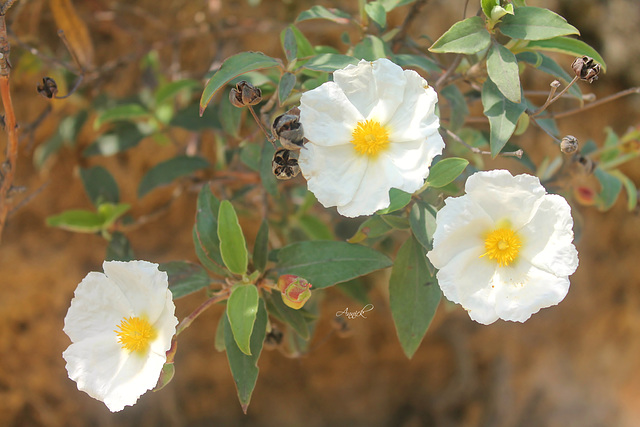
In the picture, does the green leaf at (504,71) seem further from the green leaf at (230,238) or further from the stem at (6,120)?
the stem at (6,120)

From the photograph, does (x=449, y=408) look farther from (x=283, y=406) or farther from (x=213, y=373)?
(x=213, y=373)

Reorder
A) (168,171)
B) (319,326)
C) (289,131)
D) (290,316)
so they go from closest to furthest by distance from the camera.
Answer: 1. (289,131)
2. (290,316)
3. (168,171)
4. (319,326)

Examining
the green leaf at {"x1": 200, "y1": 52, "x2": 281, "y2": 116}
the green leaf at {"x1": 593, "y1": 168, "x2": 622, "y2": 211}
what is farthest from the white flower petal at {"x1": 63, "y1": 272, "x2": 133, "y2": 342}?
the green leaf at {"x1": 593, "y1": 168, "x2": 622, "y2": 211}

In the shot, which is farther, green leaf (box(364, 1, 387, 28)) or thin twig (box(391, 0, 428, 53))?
thin twig (box(391, 0, 428, 53))

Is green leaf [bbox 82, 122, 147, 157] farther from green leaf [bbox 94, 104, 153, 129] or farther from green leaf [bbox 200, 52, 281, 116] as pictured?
green leaf [bbox 200, 52, 281, 116]

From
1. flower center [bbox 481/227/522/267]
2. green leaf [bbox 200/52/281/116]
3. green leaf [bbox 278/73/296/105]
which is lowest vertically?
flower center [bbox 481/227/522/267]

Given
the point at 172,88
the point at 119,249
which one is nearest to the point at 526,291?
the point at 119,249

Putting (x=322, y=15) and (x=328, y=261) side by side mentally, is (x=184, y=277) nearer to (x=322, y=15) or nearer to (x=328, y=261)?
(x=328, y=261)
